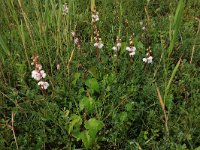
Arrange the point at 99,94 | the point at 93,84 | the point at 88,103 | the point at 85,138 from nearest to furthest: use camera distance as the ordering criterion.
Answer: the point at 85,138, the point at 88,103, the point at 93,84, the point at 99,94

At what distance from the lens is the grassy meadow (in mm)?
2016

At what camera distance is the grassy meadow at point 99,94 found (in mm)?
2016

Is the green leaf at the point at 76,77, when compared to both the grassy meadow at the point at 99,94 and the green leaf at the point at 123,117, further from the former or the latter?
the green leaf at the point at 123,117

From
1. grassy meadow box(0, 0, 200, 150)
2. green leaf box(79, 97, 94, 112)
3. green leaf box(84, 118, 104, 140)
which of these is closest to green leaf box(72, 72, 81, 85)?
grassy meadow box(0, 0, 200, 150)

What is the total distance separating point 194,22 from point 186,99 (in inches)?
43.8

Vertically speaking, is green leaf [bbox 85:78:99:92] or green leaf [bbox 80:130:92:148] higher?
green leaf [bbox 85:78:99:92]

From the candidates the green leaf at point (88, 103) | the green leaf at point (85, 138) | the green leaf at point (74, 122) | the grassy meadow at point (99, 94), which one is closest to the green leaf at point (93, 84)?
the grassy meadow at point (99, 94)

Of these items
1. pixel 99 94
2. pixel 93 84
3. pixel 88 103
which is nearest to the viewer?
pixel 88 103

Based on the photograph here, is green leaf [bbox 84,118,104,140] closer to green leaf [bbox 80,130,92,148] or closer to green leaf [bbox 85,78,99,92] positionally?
green leaf [bbox 80,130,92,148]

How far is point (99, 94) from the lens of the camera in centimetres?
239

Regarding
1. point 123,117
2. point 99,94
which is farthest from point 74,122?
point 99,94

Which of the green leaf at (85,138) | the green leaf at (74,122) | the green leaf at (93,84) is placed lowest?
the green leaf at (85,138)

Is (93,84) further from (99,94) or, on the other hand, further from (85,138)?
(85,138)

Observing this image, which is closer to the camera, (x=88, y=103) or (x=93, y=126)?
(x=93, y=126)
